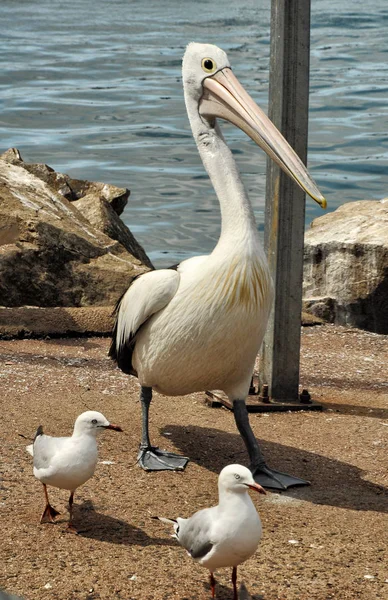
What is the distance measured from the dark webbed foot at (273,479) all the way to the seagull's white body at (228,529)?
110 centimetres

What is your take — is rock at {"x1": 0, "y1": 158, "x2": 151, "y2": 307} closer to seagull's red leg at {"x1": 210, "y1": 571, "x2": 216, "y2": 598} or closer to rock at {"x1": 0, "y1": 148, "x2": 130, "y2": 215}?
rock at {"x1": 0, "y1": 148, "x2": 130, "y2": 215}

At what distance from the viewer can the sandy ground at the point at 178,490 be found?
358cm

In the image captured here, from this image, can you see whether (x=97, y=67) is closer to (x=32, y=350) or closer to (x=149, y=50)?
(x=149, y=50)

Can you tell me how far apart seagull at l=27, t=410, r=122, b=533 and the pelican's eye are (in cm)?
167

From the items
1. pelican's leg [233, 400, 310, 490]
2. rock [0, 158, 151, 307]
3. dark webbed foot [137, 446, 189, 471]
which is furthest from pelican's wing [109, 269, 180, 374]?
rock [0, 158, 151, 307]

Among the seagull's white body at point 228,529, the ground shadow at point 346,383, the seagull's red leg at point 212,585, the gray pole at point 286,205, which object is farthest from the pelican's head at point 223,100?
the ground shadow at point 346,383

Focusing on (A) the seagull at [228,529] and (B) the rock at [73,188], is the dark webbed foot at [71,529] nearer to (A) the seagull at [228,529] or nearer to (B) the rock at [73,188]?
(A) the seagull at [228,529]

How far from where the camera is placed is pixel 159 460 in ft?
15.3

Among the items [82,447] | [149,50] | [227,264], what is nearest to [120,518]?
[82,447]

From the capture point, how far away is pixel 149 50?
1038 inches

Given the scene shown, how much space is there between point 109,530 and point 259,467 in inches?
36.7

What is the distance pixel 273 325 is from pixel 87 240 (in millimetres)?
2448

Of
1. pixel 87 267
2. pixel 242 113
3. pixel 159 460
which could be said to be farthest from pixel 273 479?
pixel 87 267

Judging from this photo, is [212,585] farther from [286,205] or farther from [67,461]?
[286,205]
